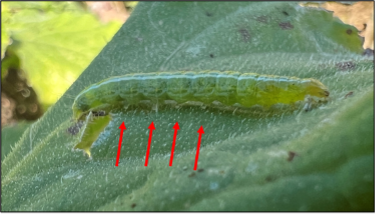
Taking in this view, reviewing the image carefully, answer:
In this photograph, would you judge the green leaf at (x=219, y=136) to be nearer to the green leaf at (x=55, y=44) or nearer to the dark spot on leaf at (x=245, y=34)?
the dark spot on leaf at (x=245, y=34)

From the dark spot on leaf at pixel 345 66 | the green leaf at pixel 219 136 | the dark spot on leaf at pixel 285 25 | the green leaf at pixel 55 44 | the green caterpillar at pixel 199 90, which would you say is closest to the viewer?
the green leaf at pixel 219 136

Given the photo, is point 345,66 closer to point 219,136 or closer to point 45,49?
point 219,136

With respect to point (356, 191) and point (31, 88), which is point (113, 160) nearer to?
point (356, 191)

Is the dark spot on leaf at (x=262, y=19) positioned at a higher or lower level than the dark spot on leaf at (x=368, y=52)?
higher

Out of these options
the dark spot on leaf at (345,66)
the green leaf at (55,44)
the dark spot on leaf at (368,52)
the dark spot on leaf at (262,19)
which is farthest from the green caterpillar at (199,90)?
the green leaf at (55,44)

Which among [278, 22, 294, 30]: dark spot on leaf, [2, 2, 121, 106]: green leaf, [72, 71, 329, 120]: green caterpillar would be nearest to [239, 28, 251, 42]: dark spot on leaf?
[278, 22, 294, 30]: dark spot on leaf

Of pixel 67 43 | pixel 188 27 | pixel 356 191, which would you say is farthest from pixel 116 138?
pixel 67 43

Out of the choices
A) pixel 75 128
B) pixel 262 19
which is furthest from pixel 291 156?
pixel 262 19
